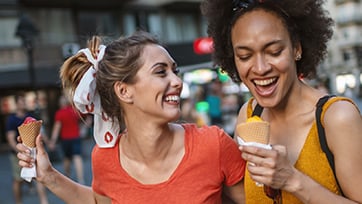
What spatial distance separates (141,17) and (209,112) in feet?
57.8

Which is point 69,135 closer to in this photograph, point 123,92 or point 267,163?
point 123,92

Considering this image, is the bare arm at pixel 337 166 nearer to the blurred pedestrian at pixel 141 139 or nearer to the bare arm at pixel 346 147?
the bare arm at pixel 346 147

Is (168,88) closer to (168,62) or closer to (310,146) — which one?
(168,62)

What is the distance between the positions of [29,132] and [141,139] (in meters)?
0.57

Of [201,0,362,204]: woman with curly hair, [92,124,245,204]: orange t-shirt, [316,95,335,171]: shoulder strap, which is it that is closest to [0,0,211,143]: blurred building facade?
[201,0,362,204]: woman with curly hair

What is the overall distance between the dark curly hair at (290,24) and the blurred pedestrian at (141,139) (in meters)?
0.32

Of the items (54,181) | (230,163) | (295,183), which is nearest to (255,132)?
(295,183)

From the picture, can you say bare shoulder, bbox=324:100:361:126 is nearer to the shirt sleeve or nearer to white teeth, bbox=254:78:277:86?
white teeth, bbox=254:78:277:86

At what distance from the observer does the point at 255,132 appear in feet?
5.63

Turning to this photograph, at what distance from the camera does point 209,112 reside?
36.3 feet

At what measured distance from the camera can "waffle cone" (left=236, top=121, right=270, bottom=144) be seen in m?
1.71

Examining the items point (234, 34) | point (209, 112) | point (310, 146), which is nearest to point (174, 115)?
point (234, 34)

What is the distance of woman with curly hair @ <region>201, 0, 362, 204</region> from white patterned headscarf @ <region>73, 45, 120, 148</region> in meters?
0.70

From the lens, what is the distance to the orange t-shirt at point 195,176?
224cm
